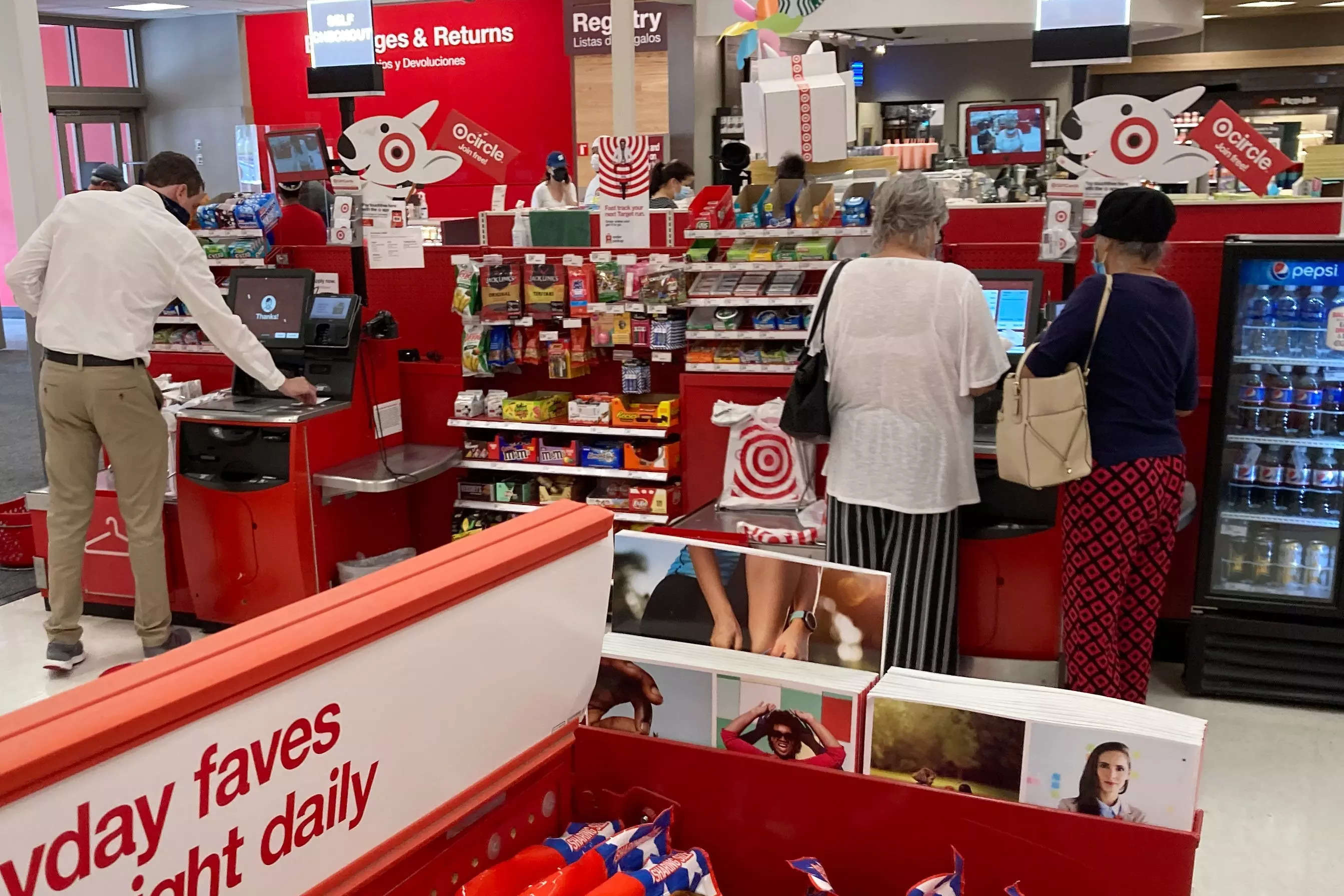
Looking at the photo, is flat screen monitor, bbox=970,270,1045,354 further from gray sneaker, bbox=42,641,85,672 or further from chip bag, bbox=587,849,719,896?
gray sneaker, bbox=42,641,85,672

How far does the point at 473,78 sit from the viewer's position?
13789 millimetres

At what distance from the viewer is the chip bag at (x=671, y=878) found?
126 centimetres

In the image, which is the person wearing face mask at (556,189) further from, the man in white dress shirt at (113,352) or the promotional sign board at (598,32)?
the man in white dress shirt at (113,352)

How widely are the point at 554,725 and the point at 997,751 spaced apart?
533 millimetres

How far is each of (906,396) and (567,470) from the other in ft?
7.08

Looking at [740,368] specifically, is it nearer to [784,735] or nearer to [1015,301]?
[1015,301]

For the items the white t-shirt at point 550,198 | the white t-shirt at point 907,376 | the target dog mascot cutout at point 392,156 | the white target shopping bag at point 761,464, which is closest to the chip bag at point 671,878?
the white t-shirt at point 907,376

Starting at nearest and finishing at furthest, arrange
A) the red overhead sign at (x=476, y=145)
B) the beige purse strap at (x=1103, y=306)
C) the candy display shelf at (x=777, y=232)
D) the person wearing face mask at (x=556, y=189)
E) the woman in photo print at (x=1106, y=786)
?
1. the woman in photo print at (x=1106, y=786)
2. the beige purse strap at (x=1103, y=306)
3. the candy display shelf at (x=777, y=232)
4. the red overhead sign at (x=476, y=145)
5. the person wearing face mask at (x=556, y=189)

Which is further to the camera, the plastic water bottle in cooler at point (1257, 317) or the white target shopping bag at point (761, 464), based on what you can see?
the white target shopping bag at point (761, 464)

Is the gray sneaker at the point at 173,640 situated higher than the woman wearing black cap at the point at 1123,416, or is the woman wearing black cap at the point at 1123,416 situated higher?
the woman wearing black cap at the point at 1123,416

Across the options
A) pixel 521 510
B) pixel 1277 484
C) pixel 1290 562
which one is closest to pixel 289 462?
pixel 521 510

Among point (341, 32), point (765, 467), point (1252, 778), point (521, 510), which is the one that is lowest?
point (1252, 778)

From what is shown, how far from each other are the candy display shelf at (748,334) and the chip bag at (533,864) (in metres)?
3.38

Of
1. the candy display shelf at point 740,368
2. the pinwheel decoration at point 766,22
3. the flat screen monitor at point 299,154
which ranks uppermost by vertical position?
the pinwheel decoration at point 766,22
